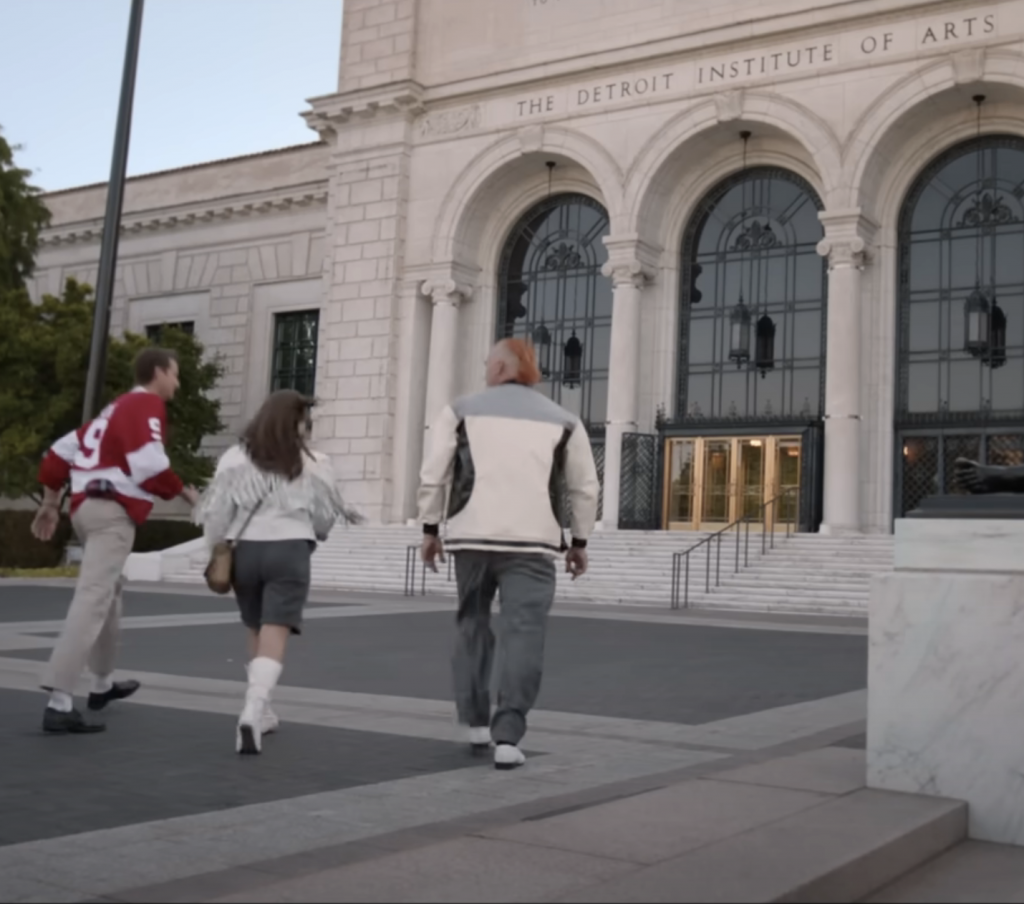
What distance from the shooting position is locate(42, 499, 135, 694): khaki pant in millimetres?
6324

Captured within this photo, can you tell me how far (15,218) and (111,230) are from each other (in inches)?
873

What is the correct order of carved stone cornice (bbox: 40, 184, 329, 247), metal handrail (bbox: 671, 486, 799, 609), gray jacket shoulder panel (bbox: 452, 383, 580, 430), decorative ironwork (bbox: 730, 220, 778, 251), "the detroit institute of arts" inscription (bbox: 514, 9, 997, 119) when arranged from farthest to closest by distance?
1. carved stone cornice (bbox: 40, 184, 329, 247)
2. decorative ironwork (bbox: 730, 220, 778, 251)
3. "the detroit institute of arts" inscription (bbox: 514, 9, 997, 119)
4. metal handrail (bbox: 671, 486, 799, 609)
5. gray jacket shoulder panel (bbox: 452, 383, 580, 430)

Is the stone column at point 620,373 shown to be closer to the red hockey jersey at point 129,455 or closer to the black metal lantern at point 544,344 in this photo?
the black metal lantern at point 544,344

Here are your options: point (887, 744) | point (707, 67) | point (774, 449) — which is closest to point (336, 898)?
point (887, 744)

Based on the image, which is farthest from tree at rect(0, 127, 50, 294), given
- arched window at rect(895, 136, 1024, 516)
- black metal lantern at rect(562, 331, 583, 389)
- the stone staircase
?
arched window at rect(895, 136, 1024, 516)

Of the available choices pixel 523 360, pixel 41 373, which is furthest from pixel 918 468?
pixel 523 360

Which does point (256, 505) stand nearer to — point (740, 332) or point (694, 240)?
point (740, 332)

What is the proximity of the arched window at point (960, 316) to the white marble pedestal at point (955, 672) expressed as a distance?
22.7 meters

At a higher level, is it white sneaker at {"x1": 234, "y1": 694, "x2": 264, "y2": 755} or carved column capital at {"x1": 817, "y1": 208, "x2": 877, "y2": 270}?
carved column capital at {"x1": 817, "y1": 208, "x2": 877, "y2": 270}

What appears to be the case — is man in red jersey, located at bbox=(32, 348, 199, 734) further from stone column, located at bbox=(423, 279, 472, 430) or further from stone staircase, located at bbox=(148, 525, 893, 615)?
stone column, located at bbox=(423, 279, 472, 430)

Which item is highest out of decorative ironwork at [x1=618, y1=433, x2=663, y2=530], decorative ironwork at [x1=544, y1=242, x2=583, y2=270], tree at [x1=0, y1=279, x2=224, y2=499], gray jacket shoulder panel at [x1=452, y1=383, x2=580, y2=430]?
decorative ironwork at [x1=544, y1=242, x2=583, y2=270]

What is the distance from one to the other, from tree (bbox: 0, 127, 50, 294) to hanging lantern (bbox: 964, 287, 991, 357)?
2335 centimetres

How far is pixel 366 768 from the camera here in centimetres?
541

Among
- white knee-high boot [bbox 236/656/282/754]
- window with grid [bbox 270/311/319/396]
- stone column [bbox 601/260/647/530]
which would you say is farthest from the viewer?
window with grid [bbox 270/311/319/396]
